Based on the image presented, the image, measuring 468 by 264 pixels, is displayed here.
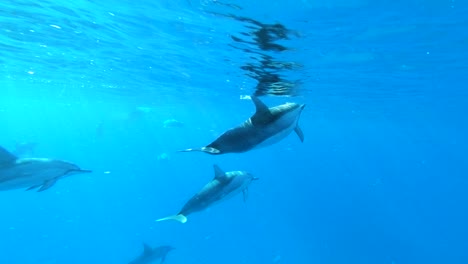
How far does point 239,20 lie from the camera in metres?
11.8

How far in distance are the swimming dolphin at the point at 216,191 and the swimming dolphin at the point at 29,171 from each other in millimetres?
1870

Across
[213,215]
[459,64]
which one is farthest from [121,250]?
[459,64]

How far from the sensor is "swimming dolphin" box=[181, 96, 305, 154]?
14.7 ft

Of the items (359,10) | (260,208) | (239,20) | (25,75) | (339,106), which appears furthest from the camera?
(260,208)

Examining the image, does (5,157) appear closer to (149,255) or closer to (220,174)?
(220,174)

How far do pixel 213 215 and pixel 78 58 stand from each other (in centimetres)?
4272

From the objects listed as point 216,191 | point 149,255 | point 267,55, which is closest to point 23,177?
point 216,191

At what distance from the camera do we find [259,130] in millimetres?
4684

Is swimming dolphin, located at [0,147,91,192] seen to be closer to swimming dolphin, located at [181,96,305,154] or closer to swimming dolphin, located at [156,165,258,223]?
swimming dolphin, located at [156,165,258,223]

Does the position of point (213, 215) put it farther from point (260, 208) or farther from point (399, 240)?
point (399, 240)

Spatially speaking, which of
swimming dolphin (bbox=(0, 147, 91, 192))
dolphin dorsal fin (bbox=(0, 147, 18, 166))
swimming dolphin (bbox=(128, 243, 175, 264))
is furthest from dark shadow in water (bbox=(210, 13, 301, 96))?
swimming dolphin (bbox=(128, 243, 175, 264))

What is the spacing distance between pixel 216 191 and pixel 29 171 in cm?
336

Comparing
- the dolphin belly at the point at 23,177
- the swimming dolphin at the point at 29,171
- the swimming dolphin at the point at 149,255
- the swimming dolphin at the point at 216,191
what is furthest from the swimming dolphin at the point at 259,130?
the swimming dolphin at the point at 149,255

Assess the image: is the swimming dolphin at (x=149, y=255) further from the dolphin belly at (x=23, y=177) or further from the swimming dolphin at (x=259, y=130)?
the swimming dolphin at (x=259, y=130)
